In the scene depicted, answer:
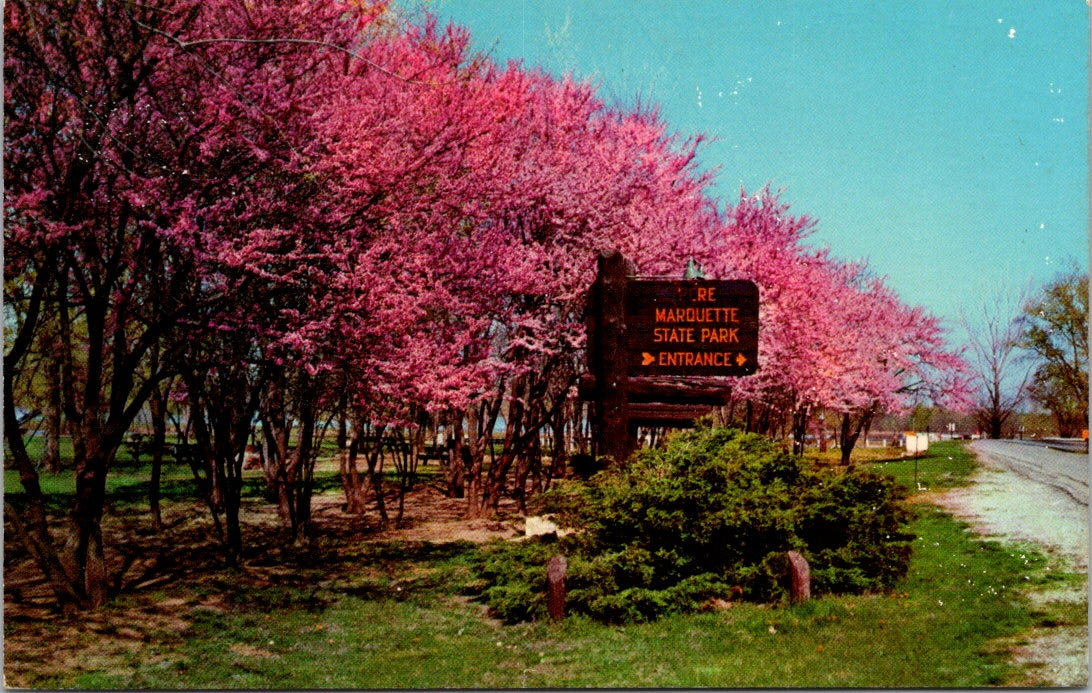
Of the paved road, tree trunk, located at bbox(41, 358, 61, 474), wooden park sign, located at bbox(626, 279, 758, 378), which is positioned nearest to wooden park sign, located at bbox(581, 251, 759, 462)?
wooden park sign, located at bbox(626, 279, 758, 378)

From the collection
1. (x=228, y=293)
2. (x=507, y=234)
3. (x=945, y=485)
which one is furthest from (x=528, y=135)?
(x=945, y=485)

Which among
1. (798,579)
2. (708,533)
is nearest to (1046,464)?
(798,579)

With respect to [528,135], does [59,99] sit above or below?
below

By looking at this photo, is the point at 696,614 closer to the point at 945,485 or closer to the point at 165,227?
the point at 165,227

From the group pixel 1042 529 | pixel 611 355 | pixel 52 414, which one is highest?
pixel 611 355

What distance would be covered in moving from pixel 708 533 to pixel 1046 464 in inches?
121

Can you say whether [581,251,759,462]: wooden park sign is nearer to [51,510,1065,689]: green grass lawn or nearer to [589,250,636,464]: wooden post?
[589,250,636,464]: wooden post

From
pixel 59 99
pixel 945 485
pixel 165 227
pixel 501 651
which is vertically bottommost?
pixel 501 651

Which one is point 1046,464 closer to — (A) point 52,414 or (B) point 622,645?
(B) point 622,645

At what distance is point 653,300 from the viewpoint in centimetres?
618

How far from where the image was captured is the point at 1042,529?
6473mm

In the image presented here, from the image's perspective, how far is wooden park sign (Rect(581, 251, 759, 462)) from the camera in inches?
233

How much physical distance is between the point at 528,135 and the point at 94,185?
224 inches

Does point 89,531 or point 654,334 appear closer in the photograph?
point 654,334
